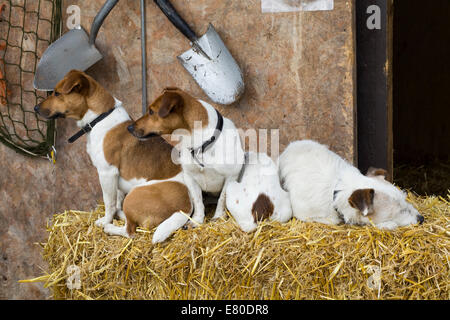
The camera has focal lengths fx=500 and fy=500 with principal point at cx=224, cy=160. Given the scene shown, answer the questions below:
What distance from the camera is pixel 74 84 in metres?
3.35

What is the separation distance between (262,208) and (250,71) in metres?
1.33

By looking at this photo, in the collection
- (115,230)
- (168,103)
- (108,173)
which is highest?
(168,103)

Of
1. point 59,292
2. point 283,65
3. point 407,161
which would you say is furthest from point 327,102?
point 407,161

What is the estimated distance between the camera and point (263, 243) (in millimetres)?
2965

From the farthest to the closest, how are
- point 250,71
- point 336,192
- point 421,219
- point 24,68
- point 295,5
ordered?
1. point 24,68
2. point 250,71
3. point 295,5
4. point 336,192
5. point 421,219

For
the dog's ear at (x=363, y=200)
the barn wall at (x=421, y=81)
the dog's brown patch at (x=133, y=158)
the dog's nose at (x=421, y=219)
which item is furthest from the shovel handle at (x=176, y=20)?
the barn wall at (x=421, y=81)

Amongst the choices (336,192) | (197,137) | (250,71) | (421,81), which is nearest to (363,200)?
(336,192)

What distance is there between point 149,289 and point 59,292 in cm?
71

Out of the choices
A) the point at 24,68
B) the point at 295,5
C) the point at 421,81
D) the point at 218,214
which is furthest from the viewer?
the point at 421,81

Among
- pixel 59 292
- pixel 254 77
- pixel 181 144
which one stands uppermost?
pixel 254 77

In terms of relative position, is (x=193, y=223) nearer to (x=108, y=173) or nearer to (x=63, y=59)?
(x=108, y=173)

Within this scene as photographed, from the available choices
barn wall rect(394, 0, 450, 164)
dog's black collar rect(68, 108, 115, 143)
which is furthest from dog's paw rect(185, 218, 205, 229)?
barn wall rect(394, 0, 450, 164)

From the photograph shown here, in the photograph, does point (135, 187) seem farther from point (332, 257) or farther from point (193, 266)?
point (332, 257)

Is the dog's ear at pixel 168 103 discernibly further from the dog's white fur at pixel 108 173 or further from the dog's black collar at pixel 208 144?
the dog's white fur at pixel 108 173
